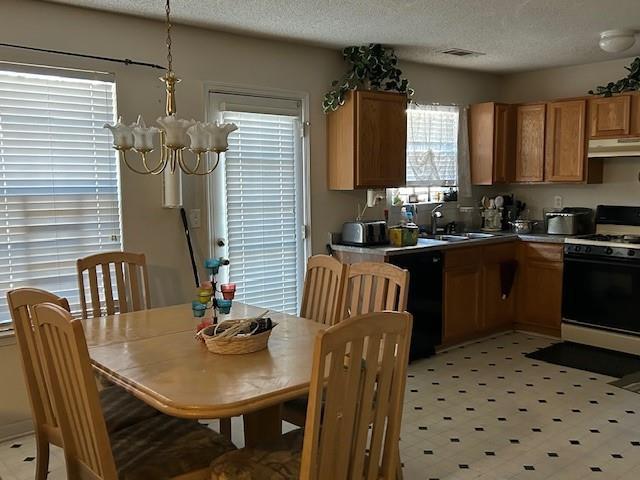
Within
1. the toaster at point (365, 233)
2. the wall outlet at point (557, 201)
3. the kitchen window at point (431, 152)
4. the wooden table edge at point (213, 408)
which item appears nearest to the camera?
the wooden table edge at point (213, 408)

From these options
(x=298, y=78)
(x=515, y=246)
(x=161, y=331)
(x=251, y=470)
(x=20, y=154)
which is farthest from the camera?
(x=515, y=246)

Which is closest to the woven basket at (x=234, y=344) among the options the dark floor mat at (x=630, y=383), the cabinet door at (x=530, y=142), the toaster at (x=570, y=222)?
the dark floor mat at (x=630, y=383)

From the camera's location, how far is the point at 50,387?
2139 millimetres

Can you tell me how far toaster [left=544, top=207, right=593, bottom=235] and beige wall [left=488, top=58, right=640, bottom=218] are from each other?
180 millimetres

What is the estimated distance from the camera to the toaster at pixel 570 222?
532 cm

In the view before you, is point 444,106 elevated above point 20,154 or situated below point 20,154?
above

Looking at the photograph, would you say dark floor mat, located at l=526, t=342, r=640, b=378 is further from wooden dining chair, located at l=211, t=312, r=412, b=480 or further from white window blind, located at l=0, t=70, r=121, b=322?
white window blind, located at l=0, t=70, r=121, b=322

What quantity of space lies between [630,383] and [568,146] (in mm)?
2198

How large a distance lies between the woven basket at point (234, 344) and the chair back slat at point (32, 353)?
62 cm

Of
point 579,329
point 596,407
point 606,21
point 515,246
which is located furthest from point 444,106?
point 596,407

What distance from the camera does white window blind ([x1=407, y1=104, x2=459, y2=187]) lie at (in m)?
5.47

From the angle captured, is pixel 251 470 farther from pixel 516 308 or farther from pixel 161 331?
pixel 516 308

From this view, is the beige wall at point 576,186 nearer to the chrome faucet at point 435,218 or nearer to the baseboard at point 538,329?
the chrome faucet at point 435,218

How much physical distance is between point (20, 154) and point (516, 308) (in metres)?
4.27
